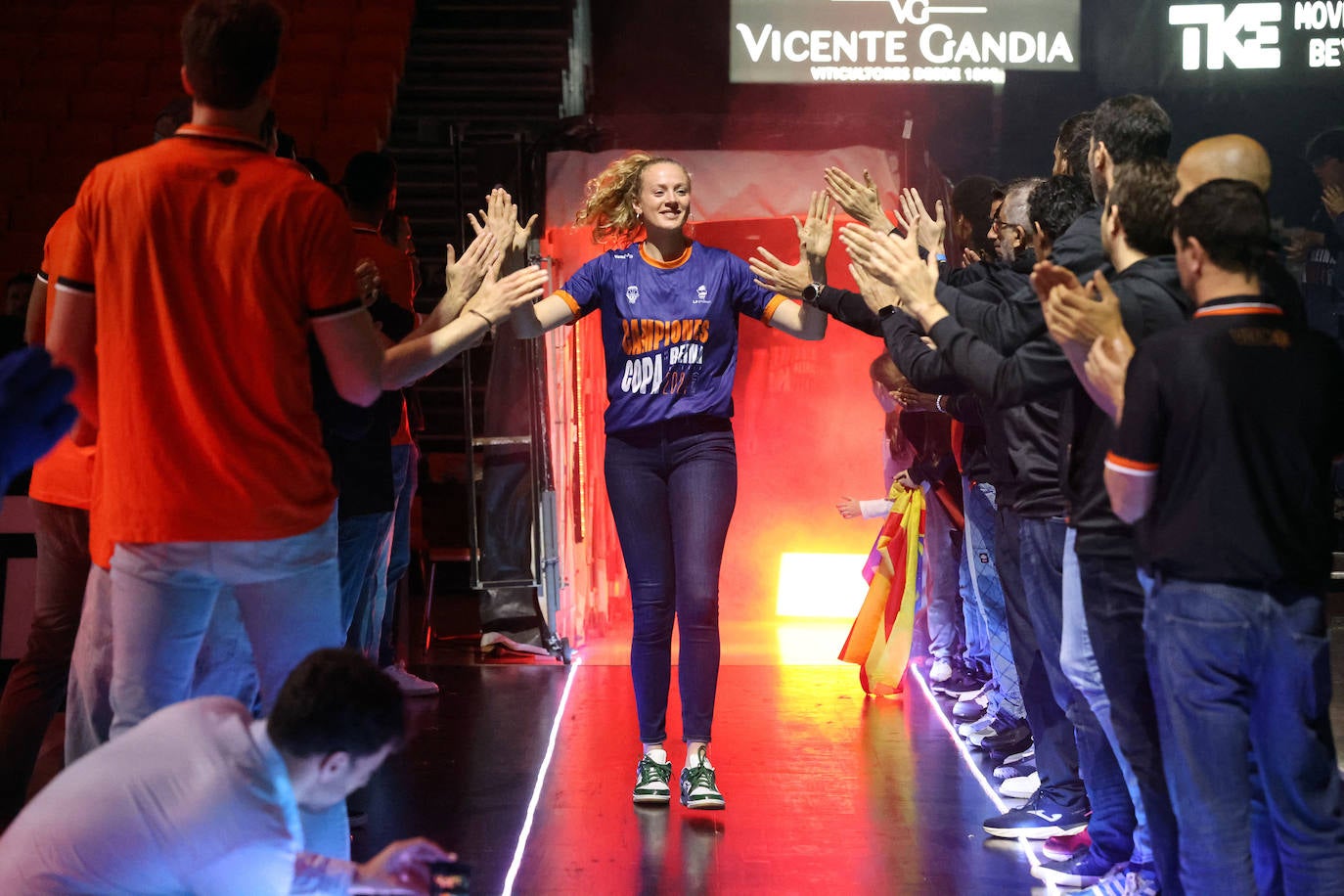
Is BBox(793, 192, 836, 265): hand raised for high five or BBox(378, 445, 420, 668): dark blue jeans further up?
BBox(793, 192, 836, 265): hand raised for high five

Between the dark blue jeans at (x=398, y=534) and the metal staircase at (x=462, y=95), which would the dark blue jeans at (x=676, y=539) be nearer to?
the dark blue jeans at (x=398, y=534)

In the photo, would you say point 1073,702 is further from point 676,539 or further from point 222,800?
point 222,800

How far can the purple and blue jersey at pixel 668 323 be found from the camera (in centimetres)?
377

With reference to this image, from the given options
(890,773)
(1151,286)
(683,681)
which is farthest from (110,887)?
(890,773)

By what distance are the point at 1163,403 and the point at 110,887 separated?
5.57ft

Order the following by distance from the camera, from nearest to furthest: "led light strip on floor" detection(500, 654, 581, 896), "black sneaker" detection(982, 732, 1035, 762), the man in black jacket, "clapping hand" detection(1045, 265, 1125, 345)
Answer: "clapping hand" detection(1045, 265, 1125, 345) → the man in black jacket → "led light strip on floor" detection(500, 654, 581, 896) → "black sneaker" detection(982, 732, 1035, 762)

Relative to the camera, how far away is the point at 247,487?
2.17 m

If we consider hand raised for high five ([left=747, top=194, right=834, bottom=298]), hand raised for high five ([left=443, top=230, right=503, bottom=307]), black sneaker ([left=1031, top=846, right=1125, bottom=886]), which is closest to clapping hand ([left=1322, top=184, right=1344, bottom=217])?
hand raised for high five ([left=747, top=194, right=834, bottom=298])

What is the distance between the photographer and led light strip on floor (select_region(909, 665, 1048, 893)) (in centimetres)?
337

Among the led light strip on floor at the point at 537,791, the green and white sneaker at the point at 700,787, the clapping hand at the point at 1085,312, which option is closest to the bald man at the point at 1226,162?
the clapping hand at the point at 1085,312

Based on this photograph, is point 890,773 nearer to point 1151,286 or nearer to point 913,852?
point 913,852

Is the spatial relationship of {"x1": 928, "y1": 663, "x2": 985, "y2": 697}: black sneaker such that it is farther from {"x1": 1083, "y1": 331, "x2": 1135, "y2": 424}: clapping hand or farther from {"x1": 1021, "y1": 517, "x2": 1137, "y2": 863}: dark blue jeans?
{"x1": 1083, "y1": 331, "x2": 1135, "y2": 424}: clapping hand

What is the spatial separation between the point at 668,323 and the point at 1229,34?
5720mm

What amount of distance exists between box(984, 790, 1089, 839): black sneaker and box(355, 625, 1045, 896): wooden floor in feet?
0.16
